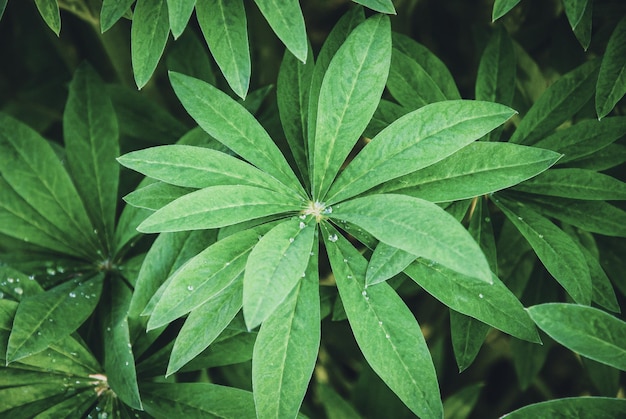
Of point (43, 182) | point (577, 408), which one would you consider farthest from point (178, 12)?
point (577, 408)

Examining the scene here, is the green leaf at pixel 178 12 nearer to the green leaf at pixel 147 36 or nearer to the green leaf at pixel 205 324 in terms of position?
the green leaf at pixel 147 36

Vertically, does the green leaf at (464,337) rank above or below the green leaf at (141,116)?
below

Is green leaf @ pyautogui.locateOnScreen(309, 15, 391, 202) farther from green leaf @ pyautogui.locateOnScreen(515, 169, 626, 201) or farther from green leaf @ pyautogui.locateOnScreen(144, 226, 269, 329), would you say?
green leaf @ pyautogui.locateOnScreen(515, 169, 626, 201)

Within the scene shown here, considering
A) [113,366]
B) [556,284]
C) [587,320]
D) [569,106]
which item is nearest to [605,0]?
[569,106]

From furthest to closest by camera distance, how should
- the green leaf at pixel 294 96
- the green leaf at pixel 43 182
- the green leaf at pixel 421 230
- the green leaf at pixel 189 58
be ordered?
the green leaf at pixel 189 58 < the green leaf at pixel 43 182 < the green leaf at pixel 294 96 < the green leaf at pixel 421 230

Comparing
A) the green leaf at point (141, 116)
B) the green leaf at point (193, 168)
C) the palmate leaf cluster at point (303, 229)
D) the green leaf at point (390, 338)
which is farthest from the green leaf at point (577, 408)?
the green leaf at point (141, 116)

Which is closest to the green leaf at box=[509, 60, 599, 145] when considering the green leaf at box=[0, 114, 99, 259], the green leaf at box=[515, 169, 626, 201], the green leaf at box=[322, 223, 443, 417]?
the green leaf at box=[515, 169, 626, 201]

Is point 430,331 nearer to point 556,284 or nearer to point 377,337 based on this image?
point 556,284
